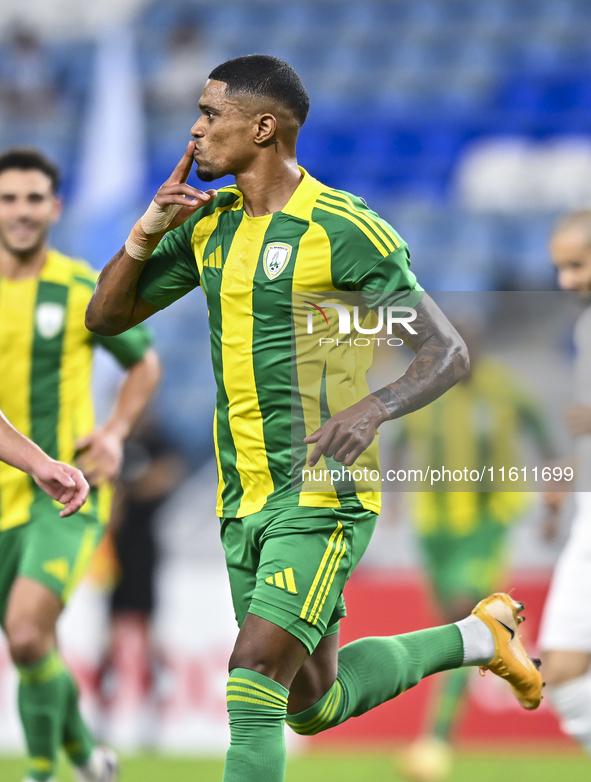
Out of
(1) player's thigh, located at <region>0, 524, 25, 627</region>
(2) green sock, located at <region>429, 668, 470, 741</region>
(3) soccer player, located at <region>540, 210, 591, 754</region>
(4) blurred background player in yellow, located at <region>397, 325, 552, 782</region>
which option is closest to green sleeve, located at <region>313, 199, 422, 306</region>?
(3) soccer player, located at <region>540, 210, 591, 754</region>

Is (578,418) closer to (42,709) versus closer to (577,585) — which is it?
(577,585)

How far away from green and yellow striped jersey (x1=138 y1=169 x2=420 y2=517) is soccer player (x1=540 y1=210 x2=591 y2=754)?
1401 mm

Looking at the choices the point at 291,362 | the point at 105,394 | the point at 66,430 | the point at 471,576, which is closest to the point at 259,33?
the point at 105,394

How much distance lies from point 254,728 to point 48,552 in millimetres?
1731

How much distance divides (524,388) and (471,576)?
131cm

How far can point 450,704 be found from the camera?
6453 millimetres

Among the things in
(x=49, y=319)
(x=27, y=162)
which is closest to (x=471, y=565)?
(x=49, y=319)

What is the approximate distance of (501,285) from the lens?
11.1 m

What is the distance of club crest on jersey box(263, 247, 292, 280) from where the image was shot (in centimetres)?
344

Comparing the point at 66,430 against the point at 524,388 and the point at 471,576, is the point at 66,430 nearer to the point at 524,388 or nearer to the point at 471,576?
the point at 471,576

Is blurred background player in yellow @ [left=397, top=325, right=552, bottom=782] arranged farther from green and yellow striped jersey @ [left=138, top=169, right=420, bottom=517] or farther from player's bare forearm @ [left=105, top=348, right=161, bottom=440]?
green and yellow striped jersey @ [left=138, top=169, right=420, bottom=517]

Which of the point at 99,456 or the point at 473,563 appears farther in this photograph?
the point at 473,563

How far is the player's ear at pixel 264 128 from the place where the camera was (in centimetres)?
348

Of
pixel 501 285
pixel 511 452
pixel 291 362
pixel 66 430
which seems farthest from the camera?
pixel 501 285
